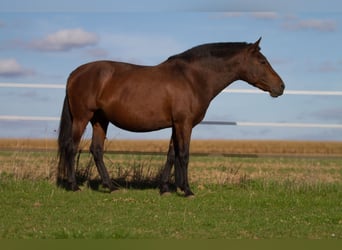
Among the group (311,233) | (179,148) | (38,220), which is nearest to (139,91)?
(179,148)

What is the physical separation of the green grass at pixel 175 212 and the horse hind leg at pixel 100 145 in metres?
0.19

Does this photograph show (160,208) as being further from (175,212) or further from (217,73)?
(217,73)

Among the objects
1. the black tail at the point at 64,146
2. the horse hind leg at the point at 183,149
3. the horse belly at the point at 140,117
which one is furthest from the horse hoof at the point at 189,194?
the black tail at the point at 64,146

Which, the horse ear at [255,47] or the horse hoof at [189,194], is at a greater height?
the horse ear at [255,47]

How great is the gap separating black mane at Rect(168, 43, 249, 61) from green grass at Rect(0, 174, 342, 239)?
1958 millimetres

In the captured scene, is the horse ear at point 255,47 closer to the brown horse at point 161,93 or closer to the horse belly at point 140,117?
the brown horse at point 161,93

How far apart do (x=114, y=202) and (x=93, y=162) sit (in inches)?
89.9

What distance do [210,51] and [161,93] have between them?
3.20ft

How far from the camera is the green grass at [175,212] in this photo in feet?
18.2

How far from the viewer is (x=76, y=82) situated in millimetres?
8672

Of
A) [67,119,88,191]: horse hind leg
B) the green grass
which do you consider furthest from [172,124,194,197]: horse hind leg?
[67,119,88,191]: horse hind leg

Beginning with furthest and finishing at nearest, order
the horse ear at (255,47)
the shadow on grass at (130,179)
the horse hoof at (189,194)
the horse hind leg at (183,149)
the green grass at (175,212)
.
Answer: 1. the shadow on grass at (130,179)
2. the horse ear at (255,47)
3. the horse hind leg at (183,149)
4. the horse hoof at (189,194)
5. the green grass at (175,212)

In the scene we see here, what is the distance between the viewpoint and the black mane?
8.52 metres

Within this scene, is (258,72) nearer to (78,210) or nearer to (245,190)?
(245,190)
